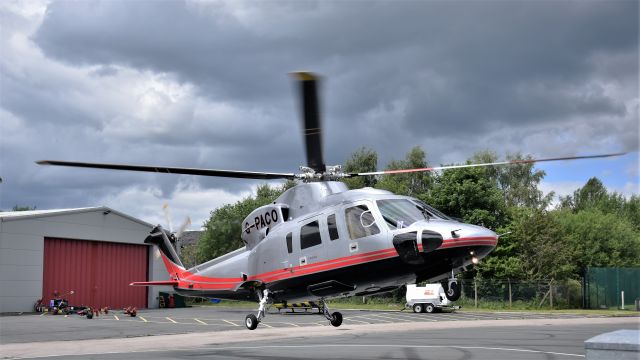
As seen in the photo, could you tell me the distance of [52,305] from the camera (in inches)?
1892

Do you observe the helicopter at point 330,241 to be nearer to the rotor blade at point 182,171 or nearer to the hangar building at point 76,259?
the rotor blade at point 182,171

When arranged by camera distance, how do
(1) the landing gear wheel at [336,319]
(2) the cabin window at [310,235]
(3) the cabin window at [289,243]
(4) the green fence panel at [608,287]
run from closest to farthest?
(2) the cabin window at [310,235] < (3) the cabin window at [289,243] < (1) the landing gear wheel at [336,319] < (4) the green fence panel at [608,287]

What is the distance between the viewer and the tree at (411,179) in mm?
72338

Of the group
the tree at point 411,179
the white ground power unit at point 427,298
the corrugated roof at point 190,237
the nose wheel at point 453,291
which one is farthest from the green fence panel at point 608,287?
the corrugated roof at point 190,237

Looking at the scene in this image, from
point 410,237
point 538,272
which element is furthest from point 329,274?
point 538,272

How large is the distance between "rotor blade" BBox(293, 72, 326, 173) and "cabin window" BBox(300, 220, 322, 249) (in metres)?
1.72

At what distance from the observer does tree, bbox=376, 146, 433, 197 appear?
72338mm

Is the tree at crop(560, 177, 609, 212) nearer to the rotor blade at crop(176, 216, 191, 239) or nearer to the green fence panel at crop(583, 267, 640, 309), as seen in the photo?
the green fence panel at crop(583, 267, 640, 309)

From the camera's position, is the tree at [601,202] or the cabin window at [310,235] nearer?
the cabin window at [310,235]

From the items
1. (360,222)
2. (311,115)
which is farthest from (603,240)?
(311,115)

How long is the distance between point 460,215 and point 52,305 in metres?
35.4

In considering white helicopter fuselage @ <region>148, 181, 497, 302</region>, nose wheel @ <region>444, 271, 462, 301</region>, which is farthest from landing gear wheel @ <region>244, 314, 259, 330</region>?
nose wheel @ <region>444, 271, 462, 301</region>

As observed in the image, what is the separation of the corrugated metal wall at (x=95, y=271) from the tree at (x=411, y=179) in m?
27.3

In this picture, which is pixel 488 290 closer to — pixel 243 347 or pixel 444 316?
pixel 444 316
